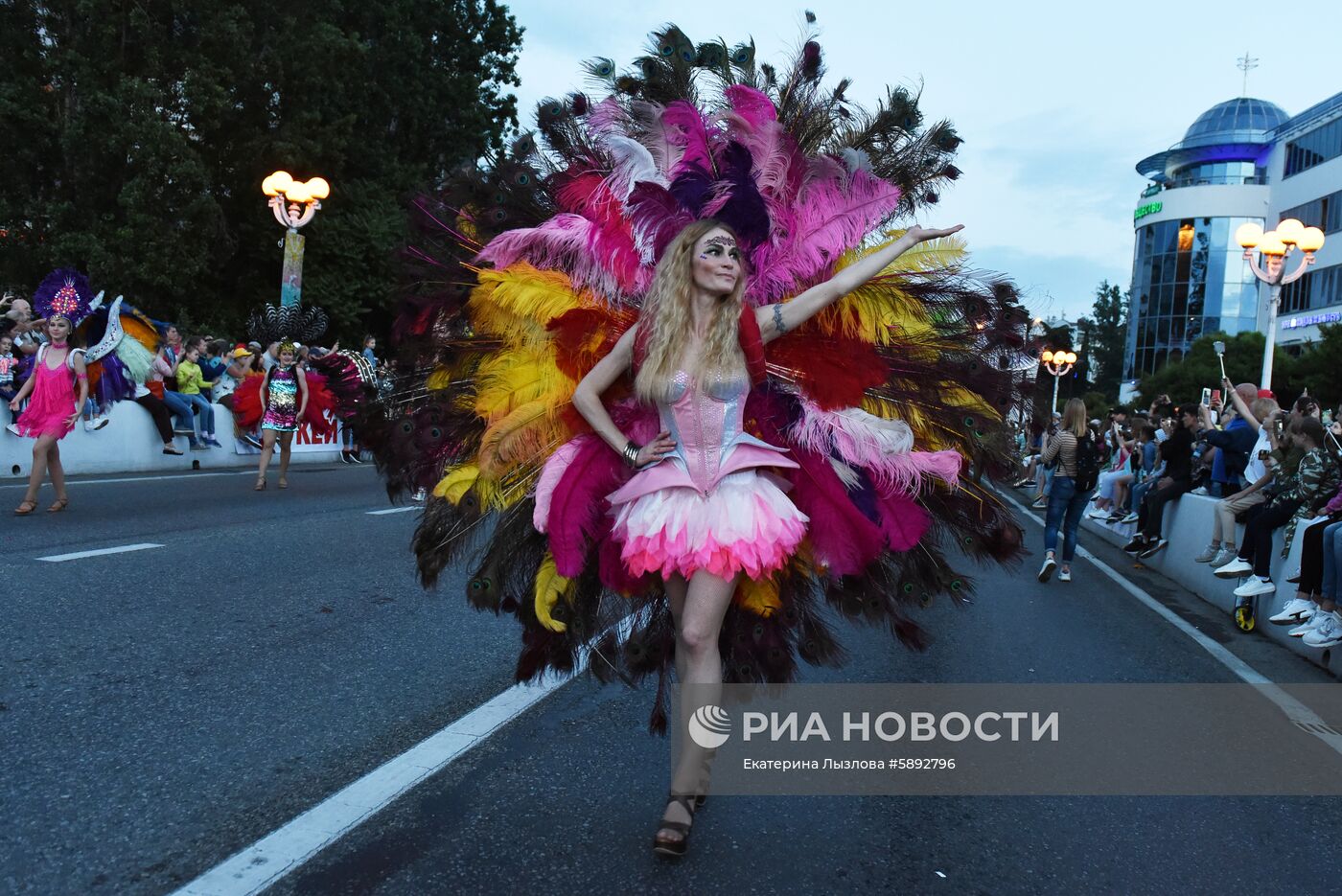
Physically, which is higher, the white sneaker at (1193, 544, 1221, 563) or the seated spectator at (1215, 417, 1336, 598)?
the seated spectator at (1215, 417, 1336, 598)

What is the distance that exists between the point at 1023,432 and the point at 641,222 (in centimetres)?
151

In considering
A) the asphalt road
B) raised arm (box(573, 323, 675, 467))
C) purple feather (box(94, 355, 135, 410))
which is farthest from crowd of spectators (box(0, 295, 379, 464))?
raised arm (box(573, 323, 675, 467))

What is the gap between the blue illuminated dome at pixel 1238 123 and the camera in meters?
62.9

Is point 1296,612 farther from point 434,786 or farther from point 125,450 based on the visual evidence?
point 125,450

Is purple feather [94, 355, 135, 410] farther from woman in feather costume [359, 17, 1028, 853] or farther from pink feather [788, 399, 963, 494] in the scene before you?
pink feather [788, 399, 963, 494]

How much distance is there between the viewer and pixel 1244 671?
6.67 m

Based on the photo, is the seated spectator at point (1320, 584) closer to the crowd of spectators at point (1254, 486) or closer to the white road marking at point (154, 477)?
the crowd of spectators at point (1254, 486)

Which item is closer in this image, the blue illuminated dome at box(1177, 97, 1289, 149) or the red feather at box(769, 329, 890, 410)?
the red feather at box(769, 329, 890, 410)

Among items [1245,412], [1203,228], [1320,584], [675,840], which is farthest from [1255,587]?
[1203,228]

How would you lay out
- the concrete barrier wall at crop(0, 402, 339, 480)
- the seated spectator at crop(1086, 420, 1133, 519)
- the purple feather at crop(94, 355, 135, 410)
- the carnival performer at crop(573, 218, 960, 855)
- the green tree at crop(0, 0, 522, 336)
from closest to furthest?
1. the carnival performer at crop(573, 218, 960, 855)
2. the concrete barrier wall at crop(0, 402, 339, 480)
3. the purple feather at crop(94, 355, 135, 410)
4. the seated spectator at crop(1086, 420, 1133, 519)
5. the green tree at crop(0, 0, 522, 336)

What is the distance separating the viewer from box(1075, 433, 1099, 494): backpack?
10.3m

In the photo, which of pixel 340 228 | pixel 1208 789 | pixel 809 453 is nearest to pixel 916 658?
pixel 1208 789

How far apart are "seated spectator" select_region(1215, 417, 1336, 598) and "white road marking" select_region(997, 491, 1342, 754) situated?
53cm

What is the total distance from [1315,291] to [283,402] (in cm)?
4865
